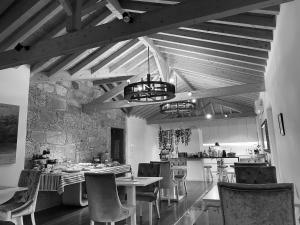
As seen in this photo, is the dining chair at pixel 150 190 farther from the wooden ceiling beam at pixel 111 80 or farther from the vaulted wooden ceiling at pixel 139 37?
the wooden ceiling beam at pixel 111 80

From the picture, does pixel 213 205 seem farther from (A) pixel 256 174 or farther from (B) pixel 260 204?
(A) pixel 256 174

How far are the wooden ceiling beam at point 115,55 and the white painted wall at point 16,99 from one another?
5.74 ft

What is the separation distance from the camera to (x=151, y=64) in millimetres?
7160

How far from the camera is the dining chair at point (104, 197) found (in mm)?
3067

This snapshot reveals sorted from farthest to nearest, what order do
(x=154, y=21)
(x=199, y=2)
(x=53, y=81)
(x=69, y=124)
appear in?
(x=69, y=124), (x=53, y=81), (x=154, y=21), (x=199, y=2)

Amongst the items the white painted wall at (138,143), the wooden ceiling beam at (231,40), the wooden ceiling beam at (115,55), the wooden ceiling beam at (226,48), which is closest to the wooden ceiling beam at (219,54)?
the wooden ceiling beam at (226,48)

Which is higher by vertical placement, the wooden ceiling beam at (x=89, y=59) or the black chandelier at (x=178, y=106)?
the wooden ceiling beam at (x=89, y=59)

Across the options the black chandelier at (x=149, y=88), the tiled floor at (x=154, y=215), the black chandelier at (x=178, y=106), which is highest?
the black chandelier at (x=178, y=106)

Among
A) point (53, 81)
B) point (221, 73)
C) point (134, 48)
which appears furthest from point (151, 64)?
point (53, 81)

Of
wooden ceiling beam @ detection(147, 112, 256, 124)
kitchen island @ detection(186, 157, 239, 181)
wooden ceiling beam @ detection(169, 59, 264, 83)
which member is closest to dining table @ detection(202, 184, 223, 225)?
wooden ceiling beam @ detection(169, 59, 264, 83)

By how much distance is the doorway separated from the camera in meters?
9.37

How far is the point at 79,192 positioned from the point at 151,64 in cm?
416

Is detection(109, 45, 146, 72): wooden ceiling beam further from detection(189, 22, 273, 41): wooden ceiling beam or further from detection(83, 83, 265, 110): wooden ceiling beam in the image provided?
detection(189, 22, 273, 41): wooden ceiling beam

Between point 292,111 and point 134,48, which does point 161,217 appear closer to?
point 292,111
